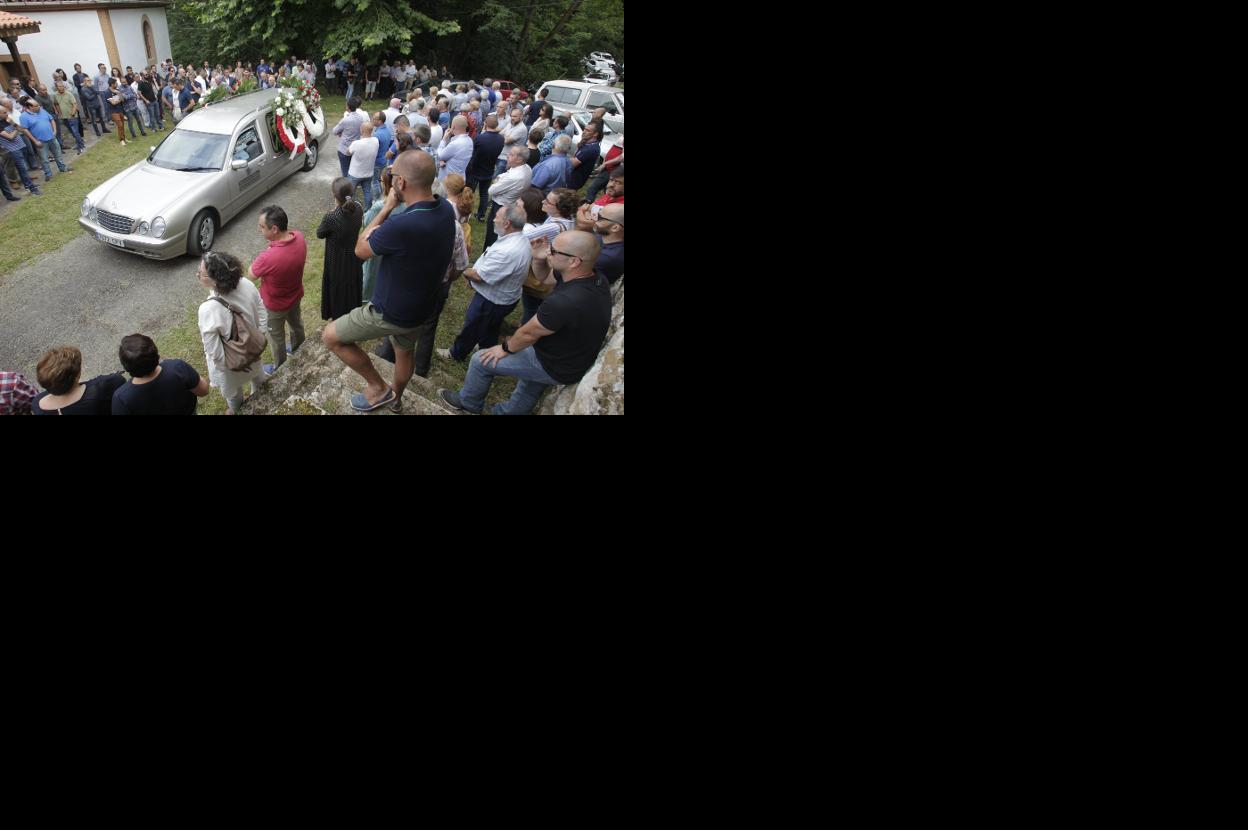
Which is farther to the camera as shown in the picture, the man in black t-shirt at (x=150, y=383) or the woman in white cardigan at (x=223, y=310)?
the woman in white cardigan at (x=223, y=310)

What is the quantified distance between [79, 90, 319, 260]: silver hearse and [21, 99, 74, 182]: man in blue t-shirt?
2.23ft

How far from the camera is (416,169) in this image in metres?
2.89

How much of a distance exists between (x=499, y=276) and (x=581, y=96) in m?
7.54

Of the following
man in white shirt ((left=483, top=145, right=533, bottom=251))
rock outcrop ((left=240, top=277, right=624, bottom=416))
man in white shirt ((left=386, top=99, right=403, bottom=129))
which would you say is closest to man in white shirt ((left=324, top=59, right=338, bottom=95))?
man in white shirt ((left=386, top=99, right=403, bottom=129))

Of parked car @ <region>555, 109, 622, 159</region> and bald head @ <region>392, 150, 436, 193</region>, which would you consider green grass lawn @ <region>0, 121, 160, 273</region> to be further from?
parked car @ <region>555, 109, 622, 159</region>

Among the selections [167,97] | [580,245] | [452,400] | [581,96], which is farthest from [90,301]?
[581,96]

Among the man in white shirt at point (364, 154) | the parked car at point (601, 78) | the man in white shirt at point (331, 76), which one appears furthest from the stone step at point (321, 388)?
the parked car at point (601, 78)

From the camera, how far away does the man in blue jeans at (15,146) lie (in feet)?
15.5

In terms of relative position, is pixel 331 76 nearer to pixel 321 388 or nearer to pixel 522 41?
pixel 522 41

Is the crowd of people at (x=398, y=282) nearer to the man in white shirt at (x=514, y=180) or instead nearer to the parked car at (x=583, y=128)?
the man in white shirt at (x=514, y=180)

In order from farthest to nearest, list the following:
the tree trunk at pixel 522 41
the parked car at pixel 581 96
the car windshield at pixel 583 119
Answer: the parked car at pixel 581 96 < the car windshield at pixel 583 119 < the tree trunk at pixel 522 41

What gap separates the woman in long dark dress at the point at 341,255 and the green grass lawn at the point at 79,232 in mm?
515

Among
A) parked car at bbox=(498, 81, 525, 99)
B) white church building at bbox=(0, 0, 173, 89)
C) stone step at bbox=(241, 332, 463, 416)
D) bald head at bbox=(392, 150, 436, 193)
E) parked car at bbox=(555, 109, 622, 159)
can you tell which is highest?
white church building at bbox=(0, 0, 173, 89)

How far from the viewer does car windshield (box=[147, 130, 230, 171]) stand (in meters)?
5.35
